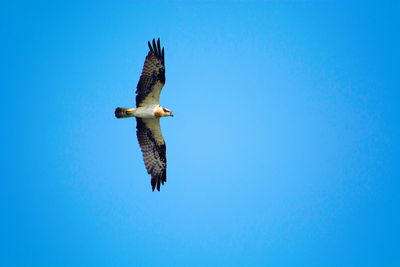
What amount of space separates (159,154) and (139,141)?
850mm

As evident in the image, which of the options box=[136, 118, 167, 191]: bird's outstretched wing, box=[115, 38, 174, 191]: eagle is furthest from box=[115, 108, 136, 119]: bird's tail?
box=[136, 118, 167, 191]: bird's outstretched wing

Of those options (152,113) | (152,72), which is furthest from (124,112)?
(152,72)

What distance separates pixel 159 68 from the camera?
674 inches

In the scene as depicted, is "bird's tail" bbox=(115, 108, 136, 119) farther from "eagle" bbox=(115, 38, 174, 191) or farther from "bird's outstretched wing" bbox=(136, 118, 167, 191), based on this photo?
"bird's outstretched wing" bbox=(136, 118, 167, 191)

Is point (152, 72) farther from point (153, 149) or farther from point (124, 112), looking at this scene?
point (153, 149)

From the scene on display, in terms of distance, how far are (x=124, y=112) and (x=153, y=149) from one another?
6.59 ft

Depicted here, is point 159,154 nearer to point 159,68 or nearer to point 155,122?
point 155,122

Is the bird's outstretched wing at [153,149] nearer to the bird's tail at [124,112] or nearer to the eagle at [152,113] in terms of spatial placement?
the eagle at [152,113]

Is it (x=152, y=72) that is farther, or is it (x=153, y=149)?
(x=153, y=149)

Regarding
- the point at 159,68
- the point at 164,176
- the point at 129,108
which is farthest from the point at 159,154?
the point at 159,68

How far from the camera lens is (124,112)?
17516 millimetres

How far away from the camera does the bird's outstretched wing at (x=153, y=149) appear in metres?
18.4

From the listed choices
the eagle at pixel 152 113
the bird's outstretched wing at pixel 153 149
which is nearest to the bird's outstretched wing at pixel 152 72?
the eagle at pixel 152 113

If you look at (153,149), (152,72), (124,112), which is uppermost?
(152,72)
